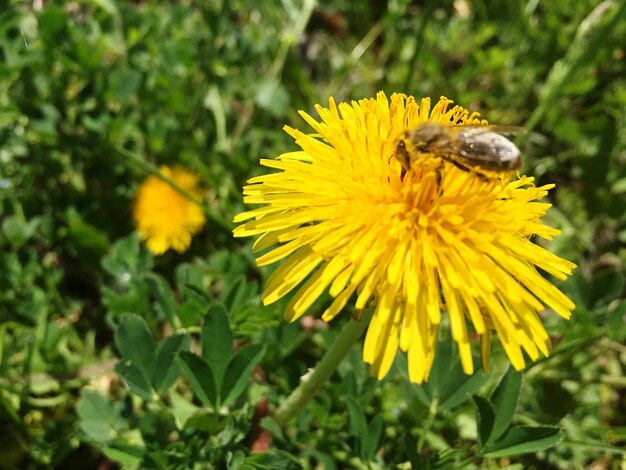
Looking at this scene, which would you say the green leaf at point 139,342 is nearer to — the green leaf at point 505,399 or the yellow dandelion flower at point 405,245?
the yellow dandelion flower at point 405,245

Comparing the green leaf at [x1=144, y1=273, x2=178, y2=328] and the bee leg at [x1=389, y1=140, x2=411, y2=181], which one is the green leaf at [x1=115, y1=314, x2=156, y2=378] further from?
the bee leg at [x1=389, y1=140, x2=411, y2=181]

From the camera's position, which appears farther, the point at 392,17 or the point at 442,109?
the point at 392,17

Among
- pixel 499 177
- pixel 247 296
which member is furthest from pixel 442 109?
pixel 247 296

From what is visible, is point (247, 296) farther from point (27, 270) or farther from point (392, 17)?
point (392, 17)

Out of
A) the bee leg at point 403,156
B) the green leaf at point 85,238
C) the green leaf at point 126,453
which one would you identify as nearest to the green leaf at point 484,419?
Result: the bee leg at point 403,156

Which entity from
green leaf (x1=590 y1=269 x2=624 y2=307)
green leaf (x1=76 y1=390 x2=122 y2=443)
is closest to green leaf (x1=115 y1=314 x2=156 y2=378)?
green leaf (x1=76 y1=390 x2=122 y2=443)

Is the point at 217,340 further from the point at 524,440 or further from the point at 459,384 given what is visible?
the point at 524,440
